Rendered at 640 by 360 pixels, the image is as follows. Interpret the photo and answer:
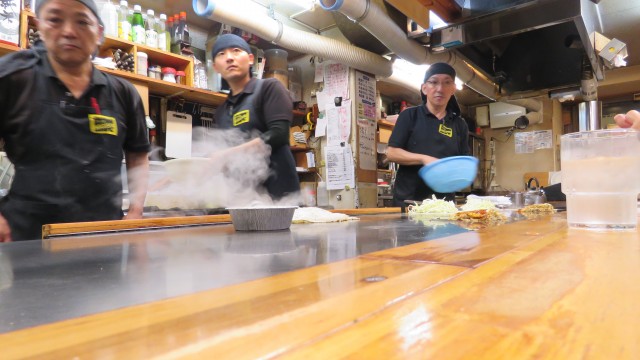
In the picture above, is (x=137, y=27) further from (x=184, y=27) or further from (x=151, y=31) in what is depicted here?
(x=184, y=27)

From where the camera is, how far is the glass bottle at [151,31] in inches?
122

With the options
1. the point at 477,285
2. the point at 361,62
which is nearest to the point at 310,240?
the point at 477,285

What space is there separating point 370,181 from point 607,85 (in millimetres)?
3821

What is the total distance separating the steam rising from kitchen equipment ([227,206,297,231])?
0.77 m

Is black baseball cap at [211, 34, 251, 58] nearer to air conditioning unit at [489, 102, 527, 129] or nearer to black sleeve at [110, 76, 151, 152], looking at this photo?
black sleeve at [110, 76, 151, 152]

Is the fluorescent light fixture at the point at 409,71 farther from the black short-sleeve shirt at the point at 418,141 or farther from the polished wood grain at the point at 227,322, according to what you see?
the polished wood grain at the point at 227,322

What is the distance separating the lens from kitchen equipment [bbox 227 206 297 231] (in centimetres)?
109

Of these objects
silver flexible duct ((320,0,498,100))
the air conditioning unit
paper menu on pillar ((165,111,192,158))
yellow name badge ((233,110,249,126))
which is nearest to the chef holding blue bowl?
silver flexible duct ((320,0,498,100))

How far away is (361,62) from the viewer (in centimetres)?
381

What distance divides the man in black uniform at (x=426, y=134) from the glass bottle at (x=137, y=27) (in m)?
2.02

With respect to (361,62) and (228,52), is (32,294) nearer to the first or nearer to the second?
(228,52)

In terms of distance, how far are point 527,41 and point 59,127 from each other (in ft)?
10.6

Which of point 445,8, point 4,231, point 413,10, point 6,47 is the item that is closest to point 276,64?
point 413,10

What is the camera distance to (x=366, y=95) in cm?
424
